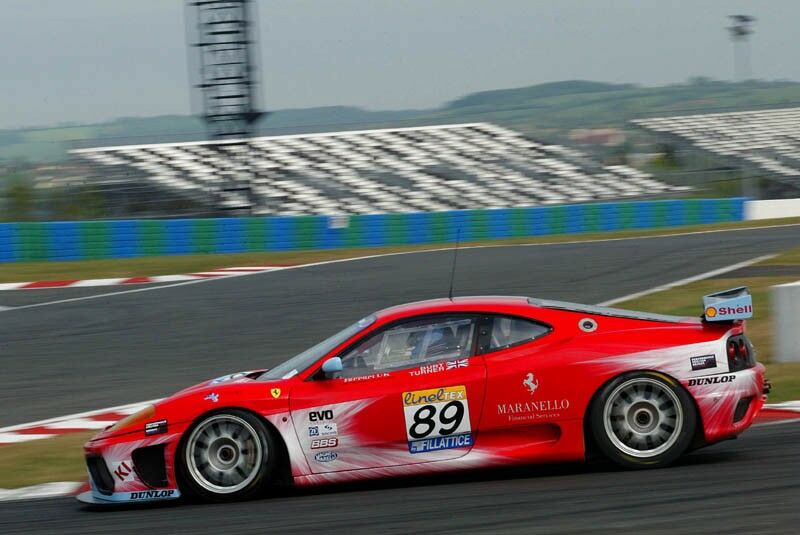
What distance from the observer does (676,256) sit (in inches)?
777

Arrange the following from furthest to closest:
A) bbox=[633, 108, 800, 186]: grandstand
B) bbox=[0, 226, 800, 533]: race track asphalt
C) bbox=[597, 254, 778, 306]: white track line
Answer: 1. bbox=[633, 108, 800, 186]: grandstand
2. bbox=[597, 254, 778, 306]: white track line
3. bbox=[0, 226, 800, 533]: race track asphalt

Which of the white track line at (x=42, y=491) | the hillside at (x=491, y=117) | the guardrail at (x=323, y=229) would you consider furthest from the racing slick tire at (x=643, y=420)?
the hillside at (x=491, y=117)

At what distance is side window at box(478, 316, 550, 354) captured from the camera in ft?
20.6

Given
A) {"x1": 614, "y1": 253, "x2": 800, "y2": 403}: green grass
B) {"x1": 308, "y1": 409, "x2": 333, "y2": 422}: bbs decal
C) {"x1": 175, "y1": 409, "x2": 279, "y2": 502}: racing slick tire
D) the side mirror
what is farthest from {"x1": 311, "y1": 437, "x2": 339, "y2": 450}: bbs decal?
{"x1": 614, "y1": 253, "x2": 800, "y2": 403}: green grass

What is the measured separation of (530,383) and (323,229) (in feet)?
65.3

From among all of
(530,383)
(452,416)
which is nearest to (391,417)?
(452,416)

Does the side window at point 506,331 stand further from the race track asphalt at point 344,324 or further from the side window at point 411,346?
the race track asphalt at point 344,324

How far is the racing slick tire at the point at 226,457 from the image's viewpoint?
6.10m

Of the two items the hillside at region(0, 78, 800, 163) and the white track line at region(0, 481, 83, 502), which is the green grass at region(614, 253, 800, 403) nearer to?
the white track line at region(0, 481, 83, 502)

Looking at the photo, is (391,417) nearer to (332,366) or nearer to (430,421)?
(430,421)

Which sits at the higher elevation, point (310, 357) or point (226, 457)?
point (310, 357)

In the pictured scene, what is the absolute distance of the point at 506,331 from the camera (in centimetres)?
630

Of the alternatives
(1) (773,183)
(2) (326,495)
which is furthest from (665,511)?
(1) (773,183)

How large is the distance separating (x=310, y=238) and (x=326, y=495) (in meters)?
19.6
